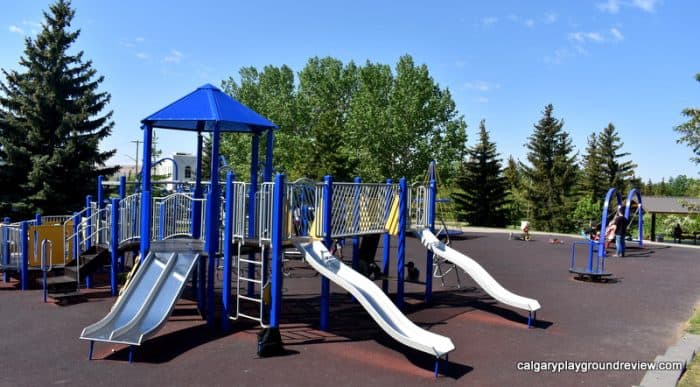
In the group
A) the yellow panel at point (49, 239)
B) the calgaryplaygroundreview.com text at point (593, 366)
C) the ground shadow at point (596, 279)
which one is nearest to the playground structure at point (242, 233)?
the yellow panel at point (49, 239)

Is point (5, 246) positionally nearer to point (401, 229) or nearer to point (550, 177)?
point (401, 229)

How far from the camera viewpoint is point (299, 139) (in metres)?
48.8

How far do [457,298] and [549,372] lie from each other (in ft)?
16.7

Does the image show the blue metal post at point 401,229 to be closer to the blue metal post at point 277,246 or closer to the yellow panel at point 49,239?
the blue metal post at point 277,246

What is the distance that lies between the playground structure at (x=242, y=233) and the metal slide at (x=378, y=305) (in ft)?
0.05

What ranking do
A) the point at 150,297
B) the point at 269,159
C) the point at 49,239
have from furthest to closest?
the point at 49,239
the point at 269,159
the point at 150,297

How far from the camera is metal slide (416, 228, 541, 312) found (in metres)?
9.91

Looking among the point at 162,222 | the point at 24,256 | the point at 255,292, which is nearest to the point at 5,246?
the point at 24,256

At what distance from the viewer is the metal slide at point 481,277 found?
991 cm

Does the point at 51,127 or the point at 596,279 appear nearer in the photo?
the point at 596,279

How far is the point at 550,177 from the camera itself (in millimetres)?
48281

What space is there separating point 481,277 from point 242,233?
4897mm

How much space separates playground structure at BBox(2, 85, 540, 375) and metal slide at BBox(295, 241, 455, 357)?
0.02 m

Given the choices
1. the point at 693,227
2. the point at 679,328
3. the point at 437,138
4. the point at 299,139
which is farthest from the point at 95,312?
the point at 299,139
